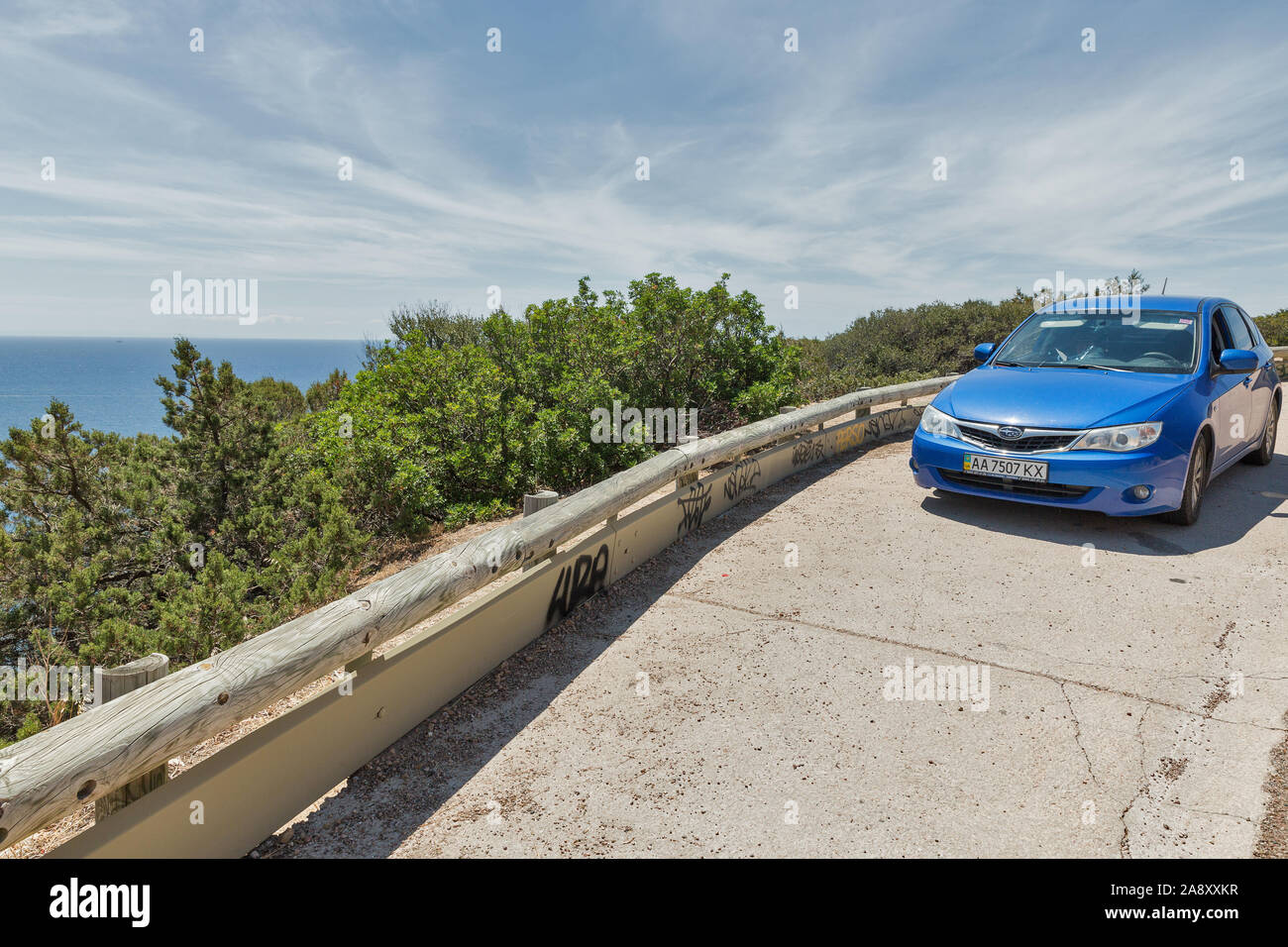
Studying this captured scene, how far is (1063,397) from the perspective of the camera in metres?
5.91

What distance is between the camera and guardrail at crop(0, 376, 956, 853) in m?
1.95

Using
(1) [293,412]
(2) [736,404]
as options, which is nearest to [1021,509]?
(2) [736,404]

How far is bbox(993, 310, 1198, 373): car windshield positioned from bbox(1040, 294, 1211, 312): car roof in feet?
0.37

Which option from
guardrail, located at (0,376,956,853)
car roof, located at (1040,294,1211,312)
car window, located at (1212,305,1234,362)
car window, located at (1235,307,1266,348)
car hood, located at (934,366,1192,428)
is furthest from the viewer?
car window, located at (1235,307,1266,348)

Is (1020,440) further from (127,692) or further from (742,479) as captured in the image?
(127,692)

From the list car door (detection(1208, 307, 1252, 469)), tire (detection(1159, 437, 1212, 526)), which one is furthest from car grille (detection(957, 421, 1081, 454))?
car door (detection(1208, 307, 1252, 469))

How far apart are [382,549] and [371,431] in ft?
4.72

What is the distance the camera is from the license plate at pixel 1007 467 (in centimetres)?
566

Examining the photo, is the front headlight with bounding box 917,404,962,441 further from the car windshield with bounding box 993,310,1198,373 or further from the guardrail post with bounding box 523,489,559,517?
the guardrail post with bounding box 523,489,559,517

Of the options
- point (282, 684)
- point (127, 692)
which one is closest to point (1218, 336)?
point (282, 684)

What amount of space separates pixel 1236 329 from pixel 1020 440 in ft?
11.4

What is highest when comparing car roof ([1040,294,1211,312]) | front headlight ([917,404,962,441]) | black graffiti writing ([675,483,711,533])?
car roof ([1040,294,1211,312])

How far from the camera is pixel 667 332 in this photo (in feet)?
34.3
